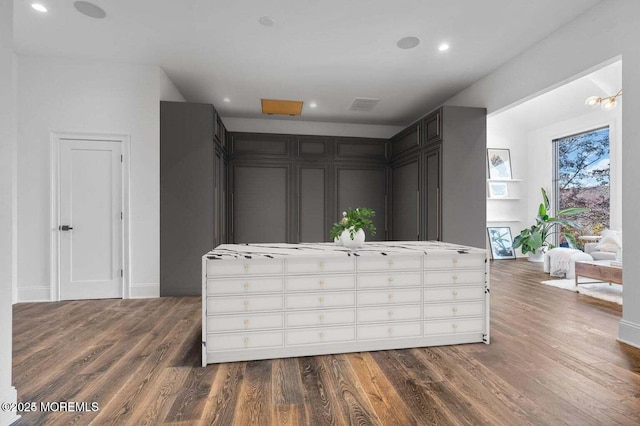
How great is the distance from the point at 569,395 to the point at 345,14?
346 centimetres

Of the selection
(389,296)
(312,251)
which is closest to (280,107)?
(312,251)

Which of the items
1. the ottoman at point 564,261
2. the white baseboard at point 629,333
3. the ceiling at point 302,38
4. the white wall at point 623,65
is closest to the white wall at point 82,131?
the ceiling at point 302,38

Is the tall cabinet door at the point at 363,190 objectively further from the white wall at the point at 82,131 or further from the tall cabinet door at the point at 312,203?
the white wall at the point at 82,131

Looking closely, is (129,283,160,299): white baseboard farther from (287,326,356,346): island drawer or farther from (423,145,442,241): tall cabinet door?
(423,145,442,241): tall cabinet door

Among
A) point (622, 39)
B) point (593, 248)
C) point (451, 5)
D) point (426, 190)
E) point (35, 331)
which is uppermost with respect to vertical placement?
point (451, 5)

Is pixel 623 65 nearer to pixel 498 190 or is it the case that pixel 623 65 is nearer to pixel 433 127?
pixel 433 127

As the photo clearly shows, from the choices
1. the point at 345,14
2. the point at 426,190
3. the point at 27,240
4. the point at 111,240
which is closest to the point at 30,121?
the point at 27,240

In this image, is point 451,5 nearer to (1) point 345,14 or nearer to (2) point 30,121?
(1) point 345,14

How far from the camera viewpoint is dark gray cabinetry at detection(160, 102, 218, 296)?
409 cm

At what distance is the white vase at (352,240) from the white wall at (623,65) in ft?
7.32

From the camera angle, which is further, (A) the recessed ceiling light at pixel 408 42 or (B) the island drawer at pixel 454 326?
(A) the recessed ceiling light at pixel 408 42

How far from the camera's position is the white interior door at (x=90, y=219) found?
12.9 ft

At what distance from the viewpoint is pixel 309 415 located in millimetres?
1650

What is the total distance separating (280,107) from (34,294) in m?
4.39
